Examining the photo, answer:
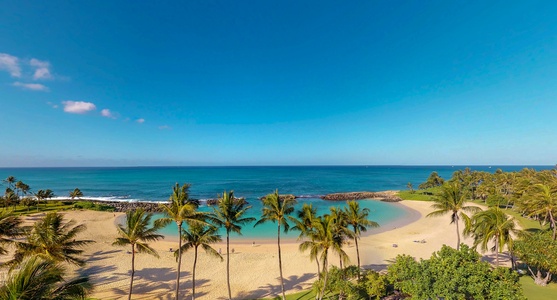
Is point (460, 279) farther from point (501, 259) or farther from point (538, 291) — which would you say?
point (501, 259)

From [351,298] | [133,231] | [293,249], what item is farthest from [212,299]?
[293,249]

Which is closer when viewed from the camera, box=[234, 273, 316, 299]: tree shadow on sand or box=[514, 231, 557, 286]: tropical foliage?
box=[514, 231, 557, 286]: tropical foliage

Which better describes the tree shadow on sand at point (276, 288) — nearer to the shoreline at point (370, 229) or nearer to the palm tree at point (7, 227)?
the shoreline at point (370, 229)

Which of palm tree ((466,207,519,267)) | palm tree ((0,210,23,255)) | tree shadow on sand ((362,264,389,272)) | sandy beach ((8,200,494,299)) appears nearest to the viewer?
palm tree ((0,210,23,255))

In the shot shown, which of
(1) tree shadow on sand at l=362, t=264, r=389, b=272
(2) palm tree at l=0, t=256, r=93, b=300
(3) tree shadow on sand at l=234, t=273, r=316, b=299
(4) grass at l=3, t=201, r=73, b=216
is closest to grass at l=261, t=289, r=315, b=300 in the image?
(3) tree shadow on sand at l=234, t=273, r=316, b=299

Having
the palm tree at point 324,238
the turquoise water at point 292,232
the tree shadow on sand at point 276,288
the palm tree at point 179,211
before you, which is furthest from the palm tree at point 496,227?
the palm tree at point 179,211

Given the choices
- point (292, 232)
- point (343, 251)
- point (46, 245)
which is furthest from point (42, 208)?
point (343, 251)

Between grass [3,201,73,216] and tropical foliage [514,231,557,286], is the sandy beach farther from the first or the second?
grass [3,201,73,216]
